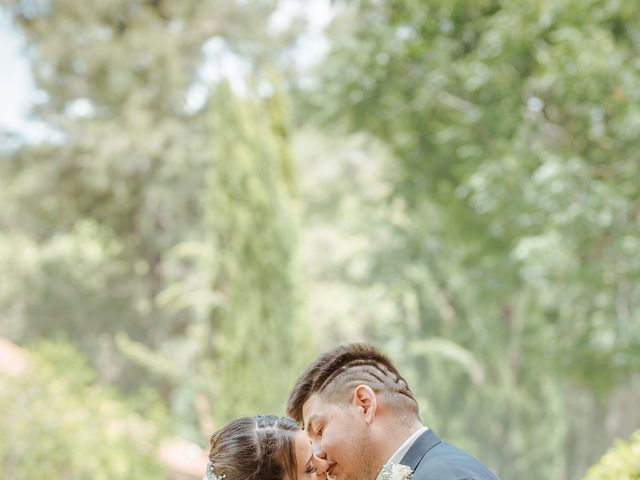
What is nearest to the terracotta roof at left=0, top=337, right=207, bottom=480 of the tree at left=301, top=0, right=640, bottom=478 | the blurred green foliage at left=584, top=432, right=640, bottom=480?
the tree at left=301, top=0, right=640, bottom=478

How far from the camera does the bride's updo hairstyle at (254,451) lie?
220cm

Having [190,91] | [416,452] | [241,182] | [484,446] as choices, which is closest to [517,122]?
[241,182]

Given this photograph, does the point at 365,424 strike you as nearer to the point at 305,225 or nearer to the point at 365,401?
the point at 365,401

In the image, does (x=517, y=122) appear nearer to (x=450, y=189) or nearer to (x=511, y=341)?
(x=450, y=189)

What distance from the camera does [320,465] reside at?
2389 millimetres

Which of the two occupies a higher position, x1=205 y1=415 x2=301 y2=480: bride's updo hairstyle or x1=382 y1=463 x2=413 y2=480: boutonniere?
x1=205 y1=415 x2=301 y2=480: bride's updo hairstyle

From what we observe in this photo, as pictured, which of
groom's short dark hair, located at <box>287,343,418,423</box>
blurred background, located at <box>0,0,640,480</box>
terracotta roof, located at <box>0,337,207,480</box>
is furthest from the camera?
terracotta roof, located at <box>0,337,207,480</box>

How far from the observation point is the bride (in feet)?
7.23

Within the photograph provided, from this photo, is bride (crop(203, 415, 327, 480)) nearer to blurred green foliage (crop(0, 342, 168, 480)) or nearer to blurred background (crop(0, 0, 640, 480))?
blurred background (crop(0, 0, 640, 480))

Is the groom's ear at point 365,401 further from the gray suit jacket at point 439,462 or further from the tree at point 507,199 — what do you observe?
the tree at point 507,199

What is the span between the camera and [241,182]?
11.6m

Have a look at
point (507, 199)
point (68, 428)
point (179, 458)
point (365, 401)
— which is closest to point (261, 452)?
point (365, 401)

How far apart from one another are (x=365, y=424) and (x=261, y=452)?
33 centimetres

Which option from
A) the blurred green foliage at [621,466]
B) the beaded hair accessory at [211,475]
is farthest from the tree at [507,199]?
the beaded hair accessory at [211,475]
